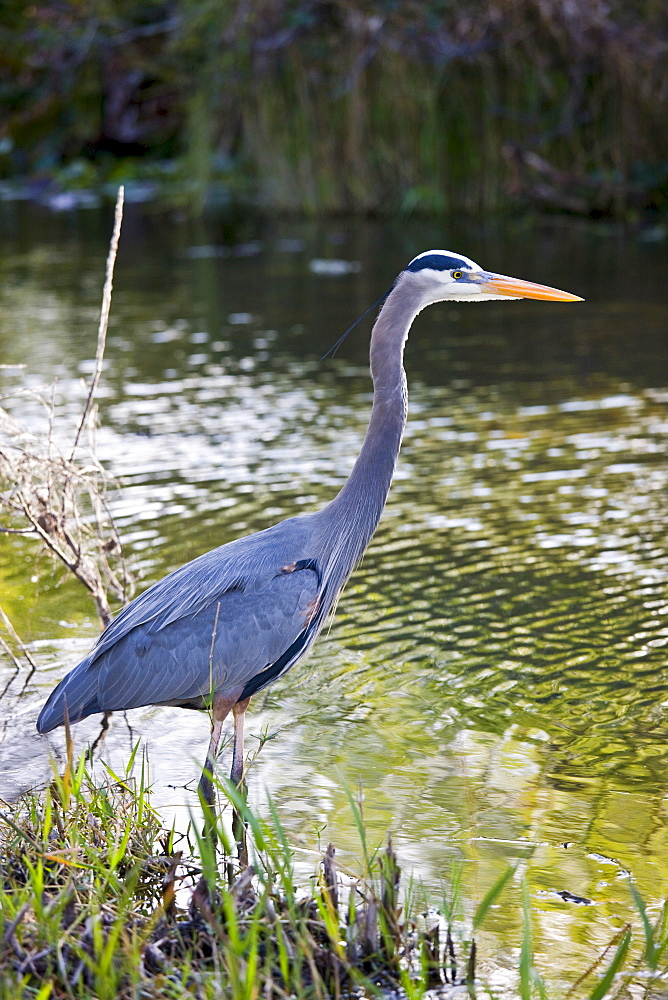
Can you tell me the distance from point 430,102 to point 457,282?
13.4 m

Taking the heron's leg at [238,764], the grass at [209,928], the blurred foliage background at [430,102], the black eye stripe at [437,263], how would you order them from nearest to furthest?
the grass at [209,928], the heron's leg at [238,764], the black eye stripe at [437,263], the blurred foliage background at [430,102]

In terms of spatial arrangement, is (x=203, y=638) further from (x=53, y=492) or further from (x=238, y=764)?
(x=53, y=492)

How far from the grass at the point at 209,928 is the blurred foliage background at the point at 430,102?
1378cm

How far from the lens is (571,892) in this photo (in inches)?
145

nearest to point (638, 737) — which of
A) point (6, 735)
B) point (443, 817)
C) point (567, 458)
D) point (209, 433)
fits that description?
point (443, 817)

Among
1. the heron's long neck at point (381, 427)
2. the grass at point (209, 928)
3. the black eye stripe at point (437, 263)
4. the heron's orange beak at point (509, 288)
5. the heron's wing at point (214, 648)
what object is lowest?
the grass at point (209, 928)

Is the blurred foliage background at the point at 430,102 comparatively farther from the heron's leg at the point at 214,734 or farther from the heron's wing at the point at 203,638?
the heron's leg at the point at 214,734

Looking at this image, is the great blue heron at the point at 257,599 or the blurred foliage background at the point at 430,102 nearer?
the great blue heron at the point at 257,599

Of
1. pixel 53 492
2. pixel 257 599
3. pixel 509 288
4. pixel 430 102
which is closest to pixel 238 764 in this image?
pixel 257 599

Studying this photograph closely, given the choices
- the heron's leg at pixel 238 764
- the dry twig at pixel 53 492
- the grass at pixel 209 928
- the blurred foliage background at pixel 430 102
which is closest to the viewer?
the grass at pixel 209 928

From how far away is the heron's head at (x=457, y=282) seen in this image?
423 centimetres

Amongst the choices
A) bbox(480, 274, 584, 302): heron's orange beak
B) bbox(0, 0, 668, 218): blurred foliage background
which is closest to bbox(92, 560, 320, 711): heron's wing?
bbox(480, 274, 584, 302): heron's orange beak

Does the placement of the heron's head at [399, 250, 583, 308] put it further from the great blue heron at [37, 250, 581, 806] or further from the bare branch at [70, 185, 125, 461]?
the bare branch at [70, 185, 125, 461]

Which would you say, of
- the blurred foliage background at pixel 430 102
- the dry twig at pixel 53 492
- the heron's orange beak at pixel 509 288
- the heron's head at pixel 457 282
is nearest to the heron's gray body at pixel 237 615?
the heron's head at pixel 457 282
